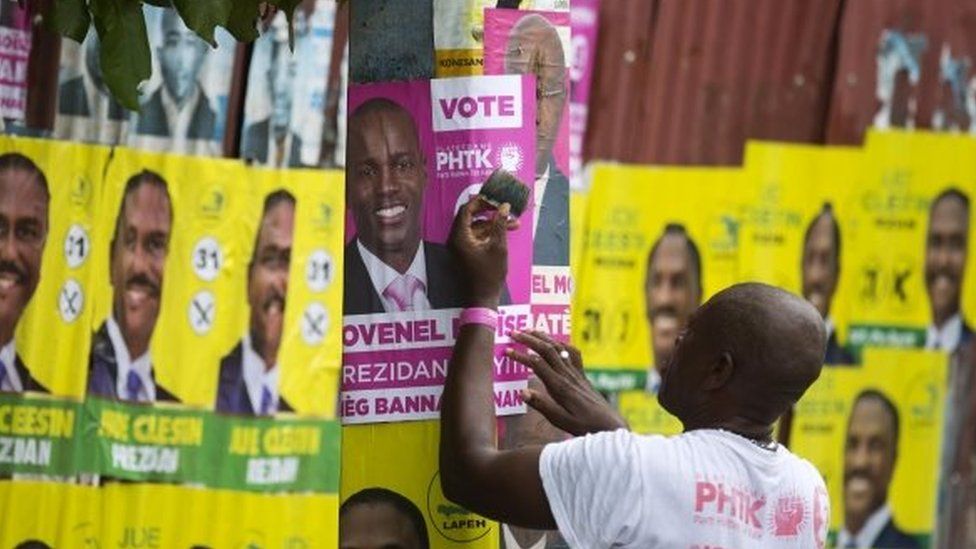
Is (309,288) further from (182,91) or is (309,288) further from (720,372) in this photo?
(720,372)

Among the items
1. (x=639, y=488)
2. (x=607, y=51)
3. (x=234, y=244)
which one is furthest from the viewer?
(x=607, y=51)

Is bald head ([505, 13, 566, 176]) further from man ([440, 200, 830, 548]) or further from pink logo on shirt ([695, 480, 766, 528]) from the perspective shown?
pink logo on shirt ([695, 480, 766, 528])

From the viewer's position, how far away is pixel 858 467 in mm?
8375

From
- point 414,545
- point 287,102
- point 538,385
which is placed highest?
point 287,102

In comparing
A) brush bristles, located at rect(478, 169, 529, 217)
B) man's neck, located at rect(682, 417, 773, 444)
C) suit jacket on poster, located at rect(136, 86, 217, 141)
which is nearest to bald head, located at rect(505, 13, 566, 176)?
brush bristles, located at rect(478, 169, 529, 217)

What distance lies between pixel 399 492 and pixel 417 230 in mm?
486

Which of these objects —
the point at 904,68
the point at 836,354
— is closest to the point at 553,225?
the point at 836,354

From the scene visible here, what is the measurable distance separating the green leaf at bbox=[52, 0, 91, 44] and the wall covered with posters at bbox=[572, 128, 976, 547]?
12.5ft

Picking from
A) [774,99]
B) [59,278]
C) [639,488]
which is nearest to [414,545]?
[639,488]

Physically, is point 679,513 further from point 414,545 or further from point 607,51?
point 607,51

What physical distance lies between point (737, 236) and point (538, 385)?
4143 millimetres

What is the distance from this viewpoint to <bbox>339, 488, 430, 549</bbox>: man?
3744mm

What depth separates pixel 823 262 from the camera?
815cm

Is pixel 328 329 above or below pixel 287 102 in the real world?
below
